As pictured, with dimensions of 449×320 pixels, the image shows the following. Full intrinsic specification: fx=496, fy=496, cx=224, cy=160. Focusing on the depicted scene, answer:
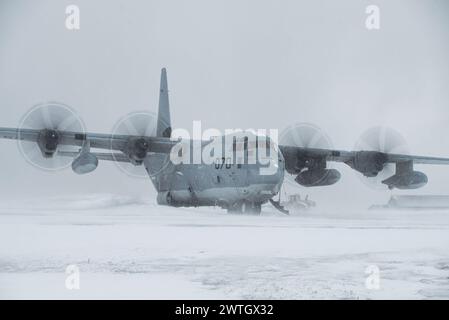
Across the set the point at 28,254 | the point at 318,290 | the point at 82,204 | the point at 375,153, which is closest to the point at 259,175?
the point at 375,153

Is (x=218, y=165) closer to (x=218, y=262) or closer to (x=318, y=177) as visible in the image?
(x=318, y=177)

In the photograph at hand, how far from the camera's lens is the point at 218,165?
2722 centimetres

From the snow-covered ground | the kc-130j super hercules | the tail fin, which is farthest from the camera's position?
the tail fin

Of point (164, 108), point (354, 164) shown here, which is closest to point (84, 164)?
point (164, 108)

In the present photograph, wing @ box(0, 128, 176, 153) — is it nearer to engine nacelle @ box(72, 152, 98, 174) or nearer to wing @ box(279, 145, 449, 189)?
engine nacelle @ box(72, 152, 98, 174)

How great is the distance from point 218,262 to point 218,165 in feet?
54.8

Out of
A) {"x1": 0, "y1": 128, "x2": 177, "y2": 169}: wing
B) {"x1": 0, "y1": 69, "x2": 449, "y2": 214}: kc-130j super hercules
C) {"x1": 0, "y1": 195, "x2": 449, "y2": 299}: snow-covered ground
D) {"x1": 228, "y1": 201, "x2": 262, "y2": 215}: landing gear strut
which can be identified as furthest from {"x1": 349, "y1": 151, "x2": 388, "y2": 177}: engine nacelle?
{"x1": 0, "y1": 195, "x2": 449, "y2": 299}: snow-covered ground

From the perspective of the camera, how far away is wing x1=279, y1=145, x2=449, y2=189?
29250mm

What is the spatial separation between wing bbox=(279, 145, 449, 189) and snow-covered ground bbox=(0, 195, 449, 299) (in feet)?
40.3

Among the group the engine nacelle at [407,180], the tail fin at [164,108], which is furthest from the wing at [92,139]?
the engine nacelle at [407,180]

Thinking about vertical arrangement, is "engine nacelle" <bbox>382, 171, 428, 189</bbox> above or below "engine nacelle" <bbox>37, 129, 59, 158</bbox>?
below

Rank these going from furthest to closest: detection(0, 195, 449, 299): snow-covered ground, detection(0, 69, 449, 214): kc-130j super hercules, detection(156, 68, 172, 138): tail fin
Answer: detection(156, 68, 172, 138): tail fin, detection(0, 69, 449, 214): kc-130j super hercules, detection(0, 195, 449, 299): snow-covered ground
